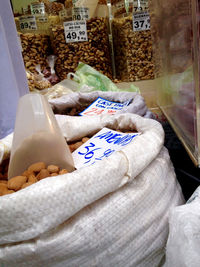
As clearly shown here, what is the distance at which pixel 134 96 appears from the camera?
3.03ft

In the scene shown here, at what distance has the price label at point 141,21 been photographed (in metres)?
1.35

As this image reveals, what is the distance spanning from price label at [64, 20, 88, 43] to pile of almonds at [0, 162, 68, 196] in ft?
3.59

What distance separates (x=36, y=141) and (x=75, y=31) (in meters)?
1.08

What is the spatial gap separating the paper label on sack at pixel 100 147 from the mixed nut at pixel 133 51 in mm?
914

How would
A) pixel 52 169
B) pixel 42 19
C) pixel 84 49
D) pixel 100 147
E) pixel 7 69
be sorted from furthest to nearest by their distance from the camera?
pixel 42 19
pixel 84 49
pixel 7 69
pixel 100 147
pixel 52 169

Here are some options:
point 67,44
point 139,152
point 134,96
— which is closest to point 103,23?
point 67,44

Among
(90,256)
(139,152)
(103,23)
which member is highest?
(103,23)

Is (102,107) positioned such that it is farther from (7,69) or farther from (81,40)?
(81,40)

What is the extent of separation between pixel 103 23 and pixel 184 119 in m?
1.17

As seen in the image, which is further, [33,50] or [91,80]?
Result: [33,50]

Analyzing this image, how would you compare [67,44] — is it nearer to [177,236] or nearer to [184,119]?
[184,119]

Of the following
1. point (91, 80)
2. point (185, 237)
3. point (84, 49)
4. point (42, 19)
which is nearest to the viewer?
point (185, 237)

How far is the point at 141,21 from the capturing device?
53.4 inches

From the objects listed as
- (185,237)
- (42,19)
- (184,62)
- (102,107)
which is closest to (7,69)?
(102,107)
